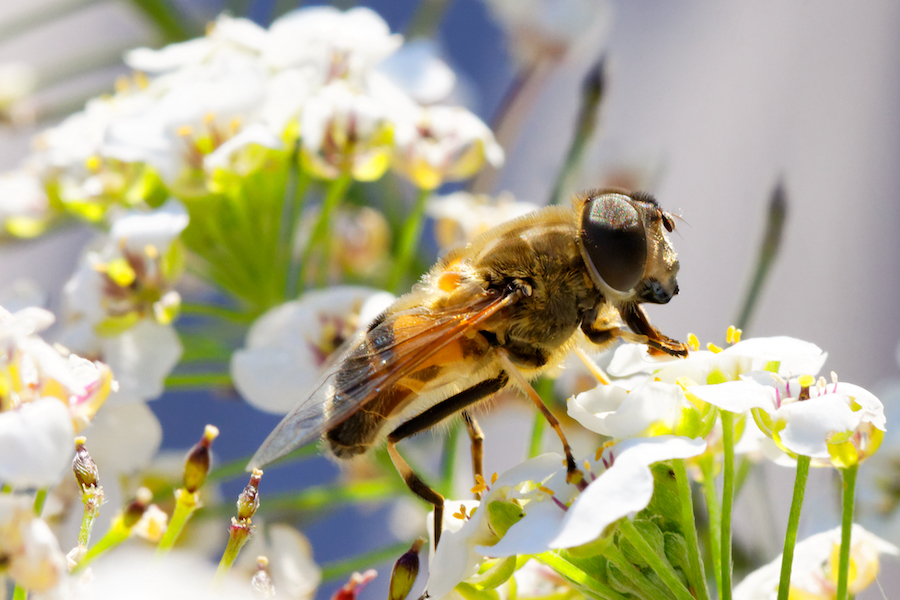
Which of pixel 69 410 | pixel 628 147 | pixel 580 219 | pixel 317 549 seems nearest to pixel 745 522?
pixel 628 147

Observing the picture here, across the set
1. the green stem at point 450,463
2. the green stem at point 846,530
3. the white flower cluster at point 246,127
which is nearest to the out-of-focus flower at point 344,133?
the white flower cluster at point 246,127

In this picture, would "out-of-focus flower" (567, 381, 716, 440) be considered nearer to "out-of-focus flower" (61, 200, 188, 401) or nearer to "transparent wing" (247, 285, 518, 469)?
"transparent wing" (247, 285, 518, 469)

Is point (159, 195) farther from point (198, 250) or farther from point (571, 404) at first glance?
point (571, 404)

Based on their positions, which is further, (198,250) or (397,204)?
(397,204)

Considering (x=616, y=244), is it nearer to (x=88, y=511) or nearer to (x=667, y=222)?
(x=667, y=222)

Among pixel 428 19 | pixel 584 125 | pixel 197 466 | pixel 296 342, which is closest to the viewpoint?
pixel 197 466

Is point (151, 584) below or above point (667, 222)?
below

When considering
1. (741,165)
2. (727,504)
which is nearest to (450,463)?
(727,504)
